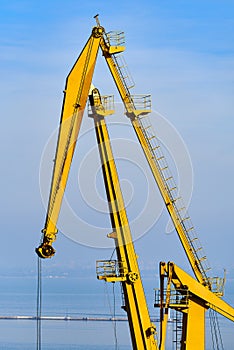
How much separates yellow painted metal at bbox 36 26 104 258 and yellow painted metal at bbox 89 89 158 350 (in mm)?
1122

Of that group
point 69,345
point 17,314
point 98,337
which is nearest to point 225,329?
point 98,337

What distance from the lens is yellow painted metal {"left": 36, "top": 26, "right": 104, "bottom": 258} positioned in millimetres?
27891

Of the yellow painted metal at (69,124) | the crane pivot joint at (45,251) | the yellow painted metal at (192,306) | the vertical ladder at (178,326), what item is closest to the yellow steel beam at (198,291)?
the yellow painted metal at (192,306)

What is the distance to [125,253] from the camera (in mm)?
29781

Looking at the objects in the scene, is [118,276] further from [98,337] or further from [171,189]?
[98,337]

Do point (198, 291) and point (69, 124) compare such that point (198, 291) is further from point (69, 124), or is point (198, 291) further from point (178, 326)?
point (69, 124)

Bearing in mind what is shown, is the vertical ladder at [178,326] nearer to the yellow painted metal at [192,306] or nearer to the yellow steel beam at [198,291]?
the yellow painted metal at [192,306]

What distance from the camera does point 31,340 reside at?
94.6 meters

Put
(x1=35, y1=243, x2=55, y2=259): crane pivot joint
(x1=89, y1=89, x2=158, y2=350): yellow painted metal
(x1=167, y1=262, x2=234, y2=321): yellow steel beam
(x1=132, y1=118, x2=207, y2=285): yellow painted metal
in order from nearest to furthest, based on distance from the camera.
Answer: (x1=35, y1=243, x2=55, y2=259): crane pivot joint < (x1=89, y1=89, x2=158, y2=350): yellow painted metal < (x1=167, y1=262, x2=234, y2=321): yellow steel beam < (x1=132, y1=118, x2=207, y2=285): yellow painted metal

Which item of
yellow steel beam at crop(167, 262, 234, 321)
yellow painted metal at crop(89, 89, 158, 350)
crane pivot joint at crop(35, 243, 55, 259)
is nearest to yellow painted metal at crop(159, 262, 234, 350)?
yellow steel beam at crop(167, 262, 234, 321)

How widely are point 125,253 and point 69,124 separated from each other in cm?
470

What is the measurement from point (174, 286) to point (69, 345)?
2352 inches

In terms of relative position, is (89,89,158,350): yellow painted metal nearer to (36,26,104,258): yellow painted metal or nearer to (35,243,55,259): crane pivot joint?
(36,26,104,258): yellow painted metal

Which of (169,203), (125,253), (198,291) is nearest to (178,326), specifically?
(198,291)
